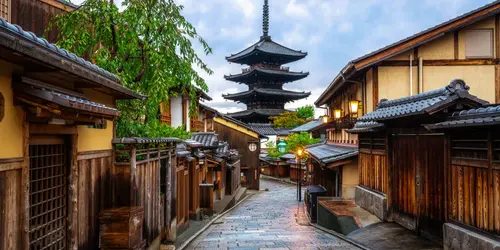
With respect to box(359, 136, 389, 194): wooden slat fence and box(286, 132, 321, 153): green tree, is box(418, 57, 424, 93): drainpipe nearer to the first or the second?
box(359, 136, 389, 194): wooden slat fence

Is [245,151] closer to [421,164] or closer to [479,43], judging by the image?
[479,43]

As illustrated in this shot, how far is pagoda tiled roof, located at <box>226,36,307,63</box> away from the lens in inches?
2040

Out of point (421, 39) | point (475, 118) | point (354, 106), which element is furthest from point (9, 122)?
point (421, 39)

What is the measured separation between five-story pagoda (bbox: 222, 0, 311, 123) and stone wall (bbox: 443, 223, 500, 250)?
43347 millimetres

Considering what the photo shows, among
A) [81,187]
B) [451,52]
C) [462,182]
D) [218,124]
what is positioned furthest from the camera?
[218,124]

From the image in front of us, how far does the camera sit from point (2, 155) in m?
4.56

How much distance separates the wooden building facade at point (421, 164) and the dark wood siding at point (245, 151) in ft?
76.6

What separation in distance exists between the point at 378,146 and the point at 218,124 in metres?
25.0

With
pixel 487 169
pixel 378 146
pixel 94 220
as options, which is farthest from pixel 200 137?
pixel 487 169

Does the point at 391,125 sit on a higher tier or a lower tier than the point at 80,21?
lower

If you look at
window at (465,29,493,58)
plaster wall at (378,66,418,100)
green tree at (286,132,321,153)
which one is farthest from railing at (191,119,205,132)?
window at (465,29,493,58)

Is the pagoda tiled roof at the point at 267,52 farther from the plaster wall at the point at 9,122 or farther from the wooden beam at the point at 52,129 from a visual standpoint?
the plaster wall at the point at 9,122

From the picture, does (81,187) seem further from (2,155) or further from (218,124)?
(218,124)

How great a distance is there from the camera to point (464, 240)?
8102 mm
